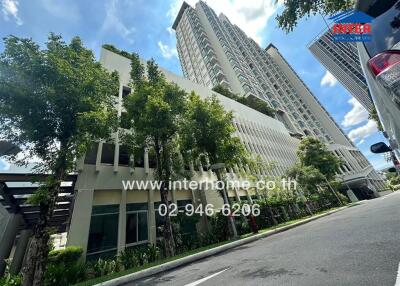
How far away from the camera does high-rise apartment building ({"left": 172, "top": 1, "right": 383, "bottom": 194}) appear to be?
48031 mm

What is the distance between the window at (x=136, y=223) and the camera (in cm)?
1170

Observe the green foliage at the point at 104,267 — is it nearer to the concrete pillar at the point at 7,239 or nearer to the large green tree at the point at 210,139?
the concrete pillar at the point at 7,239

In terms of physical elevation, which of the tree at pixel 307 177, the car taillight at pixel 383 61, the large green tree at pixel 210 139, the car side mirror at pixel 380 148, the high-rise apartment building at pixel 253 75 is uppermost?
the high-rise apartment building at pixel 253 75

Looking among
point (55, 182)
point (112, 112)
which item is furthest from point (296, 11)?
point (55, 182)

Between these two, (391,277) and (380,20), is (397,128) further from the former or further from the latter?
(391,277)

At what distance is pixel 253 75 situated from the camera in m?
60.8

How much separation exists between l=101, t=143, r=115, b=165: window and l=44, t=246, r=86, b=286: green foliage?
6039 mm

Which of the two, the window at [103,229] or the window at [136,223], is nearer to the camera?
the window at [103,229]

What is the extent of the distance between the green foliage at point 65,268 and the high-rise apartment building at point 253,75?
147 feet

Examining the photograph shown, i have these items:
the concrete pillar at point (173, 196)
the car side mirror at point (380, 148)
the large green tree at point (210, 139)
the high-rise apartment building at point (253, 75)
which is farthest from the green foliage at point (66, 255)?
the high-rise apartment building at point (253, 75)

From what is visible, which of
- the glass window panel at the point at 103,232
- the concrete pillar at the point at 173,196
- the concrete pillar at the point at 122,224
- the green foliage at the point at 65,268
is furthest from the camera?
the concrete pillar at the point at 173,196

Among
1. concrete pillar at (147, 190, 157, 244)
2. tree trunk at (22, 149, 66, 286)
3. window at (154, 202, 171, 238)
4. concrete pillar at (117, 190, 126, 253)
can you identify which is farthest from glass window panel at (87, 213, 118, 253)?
tree trunk at (22, 149, 66, 286)

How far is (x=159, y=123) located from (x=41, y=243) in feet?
23.0

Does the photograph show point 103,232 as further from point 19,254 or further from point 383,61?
point 383,61
